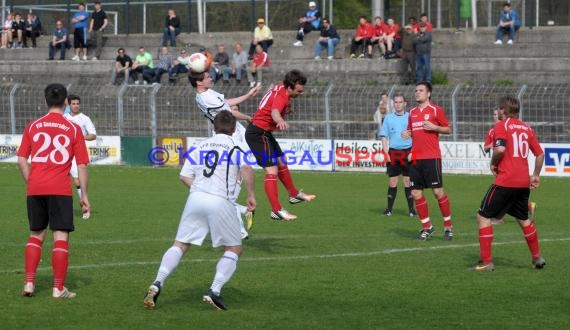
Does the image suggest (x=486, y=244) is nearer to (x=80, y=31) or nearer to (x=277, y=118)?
(x=277, y=118)

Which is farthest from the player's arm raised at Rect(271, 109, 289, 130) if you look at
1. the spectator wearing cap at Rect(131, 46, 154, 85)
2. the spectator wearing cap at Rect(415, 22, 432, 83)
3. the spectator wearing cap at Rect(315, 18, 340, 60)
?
the spectator wearing cap at Rect(131, 46, 154, 85)

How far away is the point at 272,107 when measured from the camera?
13.8 meters

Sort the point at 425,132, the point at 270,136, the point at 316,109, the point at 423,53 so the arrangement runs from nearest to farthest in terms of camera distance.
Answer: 1. the point at 270,136
2. the point at 425,132
3. the point at 316,109
4. the point at 423,53

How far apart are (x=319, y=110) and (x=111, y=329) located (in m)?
22.2

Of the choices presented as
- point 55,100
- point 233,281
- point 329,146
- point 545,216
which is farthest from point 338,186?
point 55,100

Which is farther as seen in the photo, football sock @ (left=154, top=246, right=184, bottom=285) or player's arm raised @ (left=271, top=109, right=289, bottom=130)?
→ player's arm raised @ (left=271, top=109, right=289, bottom=130)

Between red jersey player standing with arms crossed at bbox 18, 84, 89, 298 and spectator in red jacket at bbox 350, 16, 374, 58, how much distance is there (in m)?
26.6

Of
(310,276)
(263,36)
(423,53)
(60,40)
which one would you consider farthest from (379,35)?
(310,276)

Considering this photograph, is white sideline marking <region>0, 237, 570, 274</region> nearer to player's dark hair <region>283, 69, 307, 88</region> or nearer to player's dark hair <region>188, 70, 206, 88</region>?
player's dark hair <region>283, 69, 307, 88</region>

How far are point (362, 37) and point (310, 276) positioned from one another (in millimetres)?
25408

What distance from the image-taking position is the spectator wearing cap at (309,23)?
126ft

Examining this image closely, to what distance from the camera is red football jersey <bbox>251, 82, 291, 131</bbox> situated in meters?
13.8

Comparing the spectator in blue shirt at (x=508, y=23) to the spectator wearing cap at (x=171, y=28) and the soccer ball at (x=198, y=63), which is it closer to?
the spectator wearing cap at (x=171, y=28)

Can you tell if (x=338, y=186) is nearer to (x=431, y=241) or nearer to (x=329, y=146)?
(x=329, y=146)
